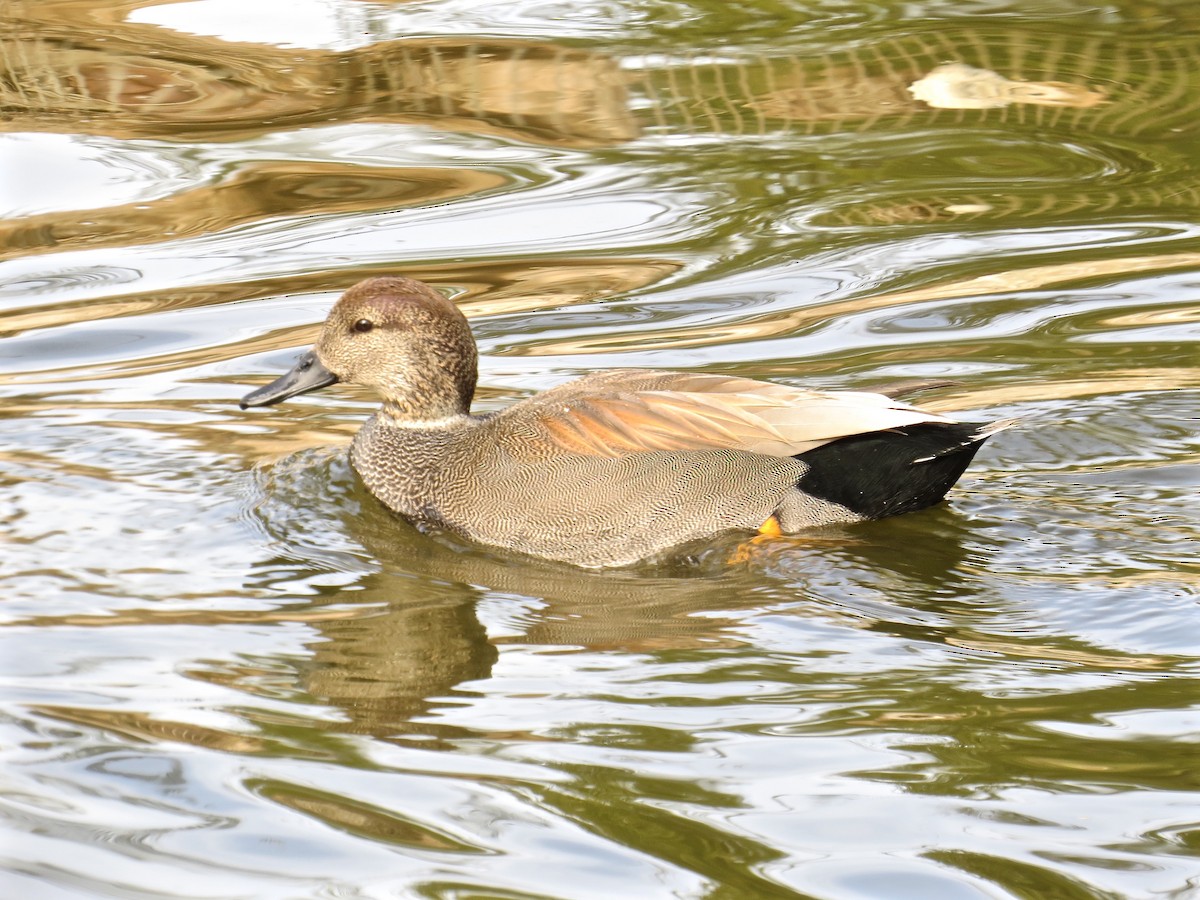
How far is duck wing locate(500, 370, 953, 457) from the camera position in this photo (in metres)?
5.58

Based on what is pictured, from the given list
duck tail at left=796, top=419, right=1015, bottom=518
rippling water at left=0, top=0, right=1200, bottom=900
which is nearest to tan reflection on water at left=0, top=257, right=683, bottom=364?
rippling water at left=0, top=0, right=1200, bottom=900

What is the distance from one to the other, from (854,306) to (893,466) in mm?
2067

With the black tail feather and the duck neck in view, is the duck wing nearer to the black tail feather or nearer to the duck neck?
the black tail feather

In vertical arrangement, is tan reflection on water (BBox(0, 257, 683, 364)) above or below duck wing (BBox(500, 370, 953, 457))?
above

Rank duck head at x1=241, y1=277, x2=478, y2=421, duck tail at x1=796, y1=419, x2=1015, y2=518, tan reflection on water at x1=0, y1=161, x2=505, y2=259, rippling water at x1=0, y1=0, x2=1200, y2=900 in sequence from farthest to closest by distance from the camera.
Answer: tan reflection on water at x1=0, y1=161, x2=505, y2=259
duck head at x1=241, y1=277, x2=478, y2=421
duck tail at x1=796, y1=419, x2=1015, y2=518
rippling water at x1=0, y1=0, x2=1200, y2=900

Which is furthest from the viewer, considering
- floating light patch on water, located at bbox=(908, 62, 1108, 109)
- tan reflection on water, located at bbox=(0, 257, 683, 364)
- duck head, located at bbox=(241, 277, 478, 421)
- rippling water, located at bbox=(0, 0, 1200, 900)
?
floating light patch on water, located at bbox=(908, 62, 1108, 109)

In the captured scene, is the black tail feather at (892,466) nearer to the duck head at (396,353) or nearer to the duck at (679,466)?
the duck at (679,466)

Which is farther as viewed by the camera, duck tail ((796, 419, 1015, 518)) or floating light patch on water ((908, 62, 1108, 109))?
floating light patch on water ((908, 62, 1108, 109))

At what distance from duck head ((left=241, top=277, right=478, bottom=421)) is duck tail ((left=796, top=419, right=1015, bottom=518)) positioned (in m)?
1.29

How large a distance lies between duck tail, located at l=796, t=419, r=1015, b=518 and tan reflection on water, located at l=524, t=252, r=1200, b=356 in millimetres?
1741

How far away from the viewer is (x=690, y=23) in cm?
955

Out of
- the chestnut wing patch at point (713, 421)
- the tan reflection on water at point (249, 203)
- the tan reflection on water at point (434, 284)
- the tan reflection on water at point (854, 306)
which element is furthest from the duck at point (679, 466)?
the tan reflection on water at point (249, 203)

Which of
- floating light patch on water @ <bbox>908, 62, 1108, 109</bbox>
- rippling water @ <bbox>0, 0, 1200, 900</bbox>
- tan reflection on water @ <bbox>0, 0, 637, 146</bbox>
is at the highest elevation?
tan reflection on water @ <bbox>0, 0, 637, 146</bbox>

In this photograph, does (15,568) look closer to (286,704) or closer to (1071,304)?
(286,704)
